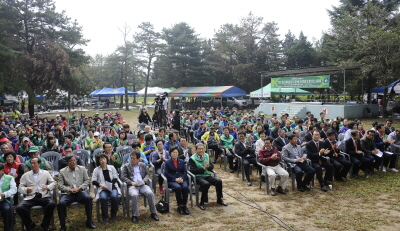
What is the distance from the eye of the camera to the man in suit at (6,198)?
14.2ft

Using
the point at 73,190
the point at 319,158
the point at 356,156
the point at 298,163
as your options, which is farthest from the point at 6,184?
the point at 356,156

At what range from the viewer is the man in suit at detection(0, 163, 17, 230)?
4.34 metres

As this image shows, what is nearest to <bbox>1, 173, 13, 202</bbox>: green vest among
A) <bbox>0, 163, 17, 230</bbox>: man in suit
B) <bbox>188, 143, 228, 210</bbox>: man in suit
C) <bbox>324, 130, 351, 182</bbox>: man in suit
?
<bbox>0, 163, 17, 230</bbox>: man in suit

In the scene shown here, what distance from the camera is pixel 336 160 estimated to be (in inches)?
281

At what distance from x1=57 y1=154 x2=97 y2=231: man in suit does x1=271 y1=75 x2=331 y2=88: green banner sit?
18.2m

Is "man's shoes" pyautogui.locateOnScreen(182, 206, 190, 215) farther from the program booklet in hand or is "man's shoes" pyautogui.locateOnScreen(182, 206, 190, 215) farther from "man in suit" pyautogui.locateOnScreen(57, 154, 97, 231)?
"man in suit" pyautogui.locateOnScreen(57, 154, 97, 231)

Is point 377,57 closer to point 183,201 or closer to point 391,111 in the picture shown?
point 391,111

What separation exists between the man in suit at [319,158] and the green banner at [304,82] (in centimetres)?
1406

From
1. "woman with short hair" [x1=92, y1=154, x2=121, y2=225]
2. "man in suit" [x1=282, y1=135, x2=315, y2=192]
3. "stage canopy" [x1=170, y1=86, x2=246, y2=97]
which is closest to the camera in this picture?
"woman with short hair" [x1=92, y1=154, x2=121, y2=225]

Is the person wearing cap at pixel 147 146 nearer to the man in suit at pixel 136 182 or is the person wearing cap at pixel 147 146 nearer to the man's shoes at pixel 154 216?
the man in suit at pixel 136 182

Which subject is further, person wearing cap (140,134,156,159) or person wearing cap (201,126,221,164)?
person wearing cap (201,126,221,164)

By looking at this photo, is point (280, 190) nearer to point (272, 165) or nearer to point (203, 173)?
point (272, 165)

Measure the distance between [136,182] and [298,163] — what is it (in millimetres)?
3682

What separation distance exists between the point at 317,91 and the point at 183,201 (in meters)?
30.3
